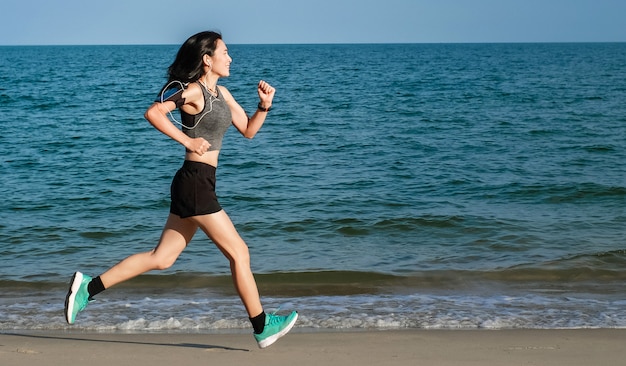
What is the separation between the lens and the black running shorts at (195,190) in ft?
15.3

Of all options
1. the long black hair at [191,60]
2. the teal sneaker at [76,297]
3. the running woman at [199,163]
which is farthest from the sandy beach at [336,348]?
the long black hair at [191,60]

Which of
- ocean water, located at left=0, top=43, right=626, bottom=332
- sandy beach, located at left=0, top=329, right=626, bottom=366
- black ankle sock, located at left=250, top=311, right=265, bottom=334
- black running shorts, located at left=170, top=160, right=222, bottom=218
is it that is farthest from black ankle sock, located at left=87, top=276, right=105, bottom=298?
ocean water, located at left=0, top=43, right=626, bottom=332

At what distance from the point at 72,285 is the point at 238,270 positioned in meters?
0.99

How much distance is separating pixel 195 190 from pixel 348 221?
6461 mm

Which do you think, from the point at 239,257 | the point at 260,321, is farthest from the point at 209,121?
the point at 260,321

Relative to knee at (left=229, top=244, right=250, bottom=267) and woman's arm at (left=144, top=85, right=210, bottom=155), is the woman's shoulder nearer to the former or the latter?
woman's arm at (left=144, top=85, right=210, bottom=155)

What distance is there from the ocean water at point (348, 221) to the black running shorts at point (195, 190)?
1.89 m

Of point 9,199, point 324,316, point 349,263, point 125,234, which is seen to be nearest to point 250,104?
point 9,199

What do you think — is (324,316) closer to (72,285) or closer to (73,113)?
(72,285)

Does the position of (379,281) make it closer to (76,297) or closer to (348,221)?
(348,221)

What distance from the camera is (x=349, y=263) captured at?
28.7ft

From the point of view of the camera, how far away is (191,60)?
473 centimetres

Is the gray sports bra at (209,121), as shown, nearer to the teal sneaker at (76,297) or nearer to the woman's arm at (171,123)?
the woman's arm at (171,123)

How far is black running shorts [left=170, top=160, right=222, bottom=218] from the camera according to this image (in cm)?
465
